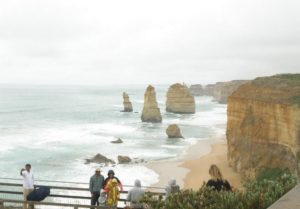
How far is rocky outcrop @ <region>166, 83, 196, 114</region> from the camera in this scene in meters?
102

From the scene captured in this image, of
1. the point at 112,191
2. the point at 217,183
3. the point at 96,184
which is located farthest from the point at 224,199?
the point at 96,184

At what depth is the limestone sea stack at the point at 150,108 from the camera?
282 feet

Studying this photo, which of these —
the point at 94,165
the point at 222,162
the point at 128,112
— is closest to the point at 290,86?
the point at 222,162

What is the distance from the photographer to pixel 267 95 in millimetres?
35969

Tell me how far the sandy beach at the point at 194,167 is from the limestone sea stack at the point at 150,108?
106 ft

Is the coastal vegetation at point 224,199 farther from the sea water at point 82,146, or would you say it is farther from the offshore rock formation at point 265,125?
the sea water at point 82,146

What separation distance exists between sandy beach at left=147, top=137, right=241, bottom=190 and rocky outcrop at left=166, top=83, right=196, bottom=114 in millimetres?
48001

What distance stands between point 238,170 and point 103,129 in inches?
1616

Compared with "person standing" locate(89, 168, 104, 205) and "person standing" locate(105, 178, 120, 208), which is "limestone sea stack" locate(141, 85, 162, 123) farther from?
"person standing" locate(105, 178, 120, 208)

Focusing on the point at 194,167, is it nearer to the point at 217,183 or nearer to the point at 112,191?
the point at 112,191

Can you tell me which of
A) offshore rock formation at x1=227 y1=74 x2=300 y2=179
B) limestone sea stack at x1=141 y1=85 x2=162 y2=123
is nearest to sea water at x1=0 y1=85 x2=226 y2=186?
limestone sea stack at x1=141 y1=85 x2=162 y2=123

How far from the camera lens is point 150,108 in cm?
8788

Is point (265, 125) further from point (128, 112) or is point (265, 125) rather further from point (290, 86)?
point (128, 112)

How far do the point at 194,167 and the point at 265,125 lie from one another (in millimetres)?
8977
